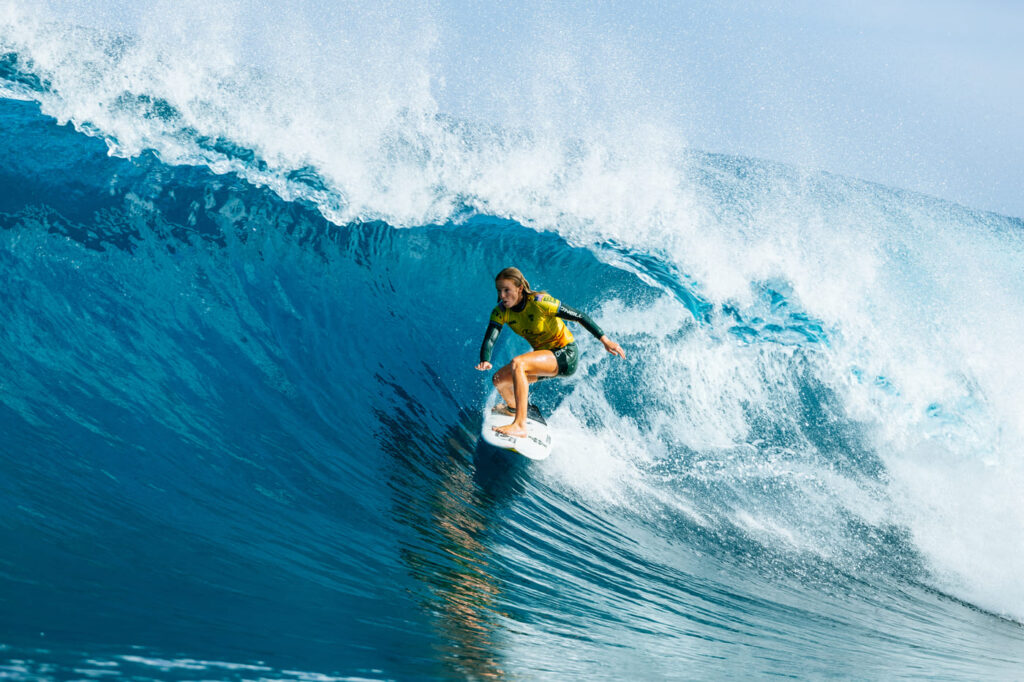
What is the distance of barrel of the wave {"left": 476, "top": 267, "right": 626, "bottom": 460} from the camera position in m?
5.54

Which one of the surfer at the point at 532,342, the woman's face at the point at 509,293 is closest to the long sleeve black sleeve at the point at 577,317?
the surfer at the point at 532,342

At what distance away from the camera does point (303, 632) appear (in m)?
2.95

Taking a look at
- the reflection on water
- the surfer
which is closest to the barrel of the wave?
the surfer

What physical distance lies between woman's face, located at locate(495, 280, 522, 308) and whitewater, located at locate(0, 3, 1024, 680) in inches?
47.7

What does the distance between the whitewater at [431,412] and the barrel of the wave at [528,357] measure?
24 centimetres

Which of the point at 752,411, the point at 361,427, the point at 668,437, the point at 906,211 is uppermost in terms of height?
the point at 906,211

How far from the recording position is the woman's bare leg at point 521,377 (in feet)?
18.1

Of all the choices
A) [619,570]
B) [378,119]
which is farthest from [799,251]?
[619,570]

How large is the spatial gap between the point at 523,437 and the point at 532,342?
2.56 feet

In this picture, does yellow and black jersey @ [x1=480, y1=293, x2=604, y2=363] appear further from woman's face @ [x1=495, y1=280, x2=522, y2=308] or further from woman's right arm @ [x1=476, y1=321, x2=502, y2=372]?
woman's face @ [x1=495, y1=280, x2=522, y2=308]

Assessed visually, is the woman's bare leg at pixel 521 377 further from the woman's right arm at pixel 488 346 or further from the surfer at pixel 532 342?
the woman's right arm at pixel 488 346

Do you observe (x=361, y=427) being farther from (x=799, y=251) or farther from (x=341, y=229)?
(x=799, y=251)

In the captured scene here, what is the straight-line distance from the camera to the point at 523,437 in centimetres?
564

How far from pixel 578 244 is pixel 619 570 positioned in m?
5.06
